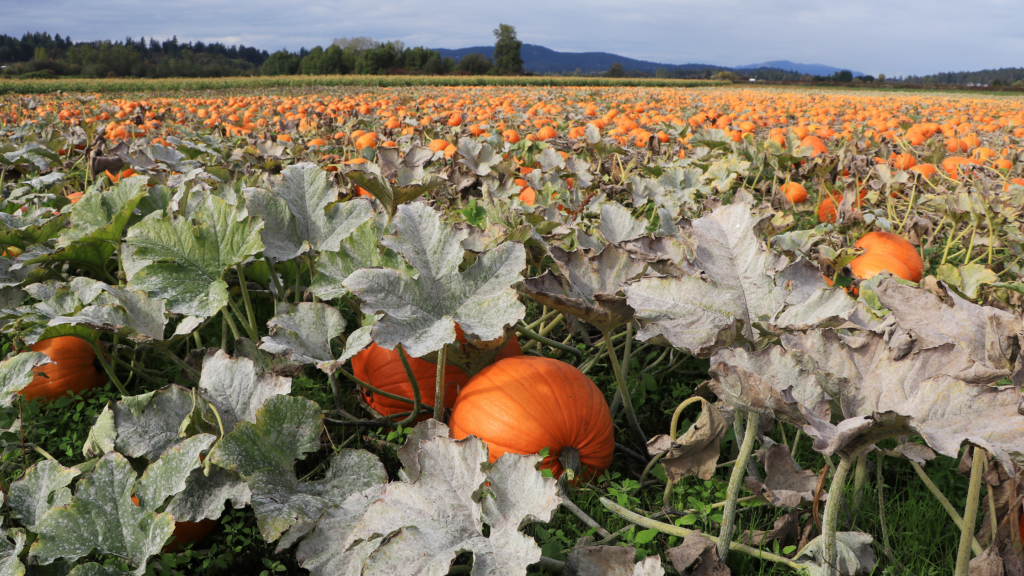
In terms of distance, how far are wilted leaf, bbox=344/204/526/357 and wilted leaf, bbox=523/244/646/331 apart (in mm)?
84

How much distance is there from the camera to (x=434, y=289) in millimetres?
1425

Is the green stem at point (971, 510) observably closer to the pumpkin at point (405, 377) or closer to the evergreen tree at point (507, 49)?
the pumpkin at point (405, 377)

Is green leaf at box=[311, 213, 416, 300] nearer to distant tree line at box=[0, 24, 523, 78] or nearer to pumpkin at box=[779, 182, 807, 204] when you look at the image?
pumpkin at box=[779, 182, 807, 204]

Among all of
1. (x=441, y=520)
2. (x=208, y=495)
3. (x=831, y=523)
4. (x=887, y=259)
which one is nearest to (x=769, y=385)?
(x=831, y=523)

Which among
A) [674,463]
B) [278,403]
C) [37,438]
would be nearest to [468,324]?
[278,403]

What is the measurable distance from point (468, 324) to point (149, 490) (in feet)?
2.45

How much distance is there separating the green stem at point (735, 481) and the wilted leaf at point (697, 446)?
0.06 m

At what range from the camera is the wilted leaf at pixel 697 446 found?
127cm

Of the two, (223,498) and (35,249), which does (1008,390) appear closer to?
(223,498)

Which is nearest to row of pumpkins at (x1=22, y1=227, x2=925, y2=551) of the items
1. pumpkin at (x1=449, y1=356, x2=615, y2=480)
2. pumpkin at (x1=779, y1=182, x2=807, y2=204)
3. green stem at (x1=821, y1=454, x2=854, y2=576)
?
pumpkin at (x1=449, y1=356, x2=615, y2=480)

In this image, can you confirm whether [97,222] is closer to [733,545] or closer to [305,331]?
[305,331]

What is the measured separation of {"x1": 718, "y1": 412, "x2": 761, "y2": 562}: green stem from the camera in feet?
3.37

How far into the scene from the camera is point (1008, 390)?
77cm

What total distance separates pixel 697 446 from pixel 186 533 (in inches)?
48.5
